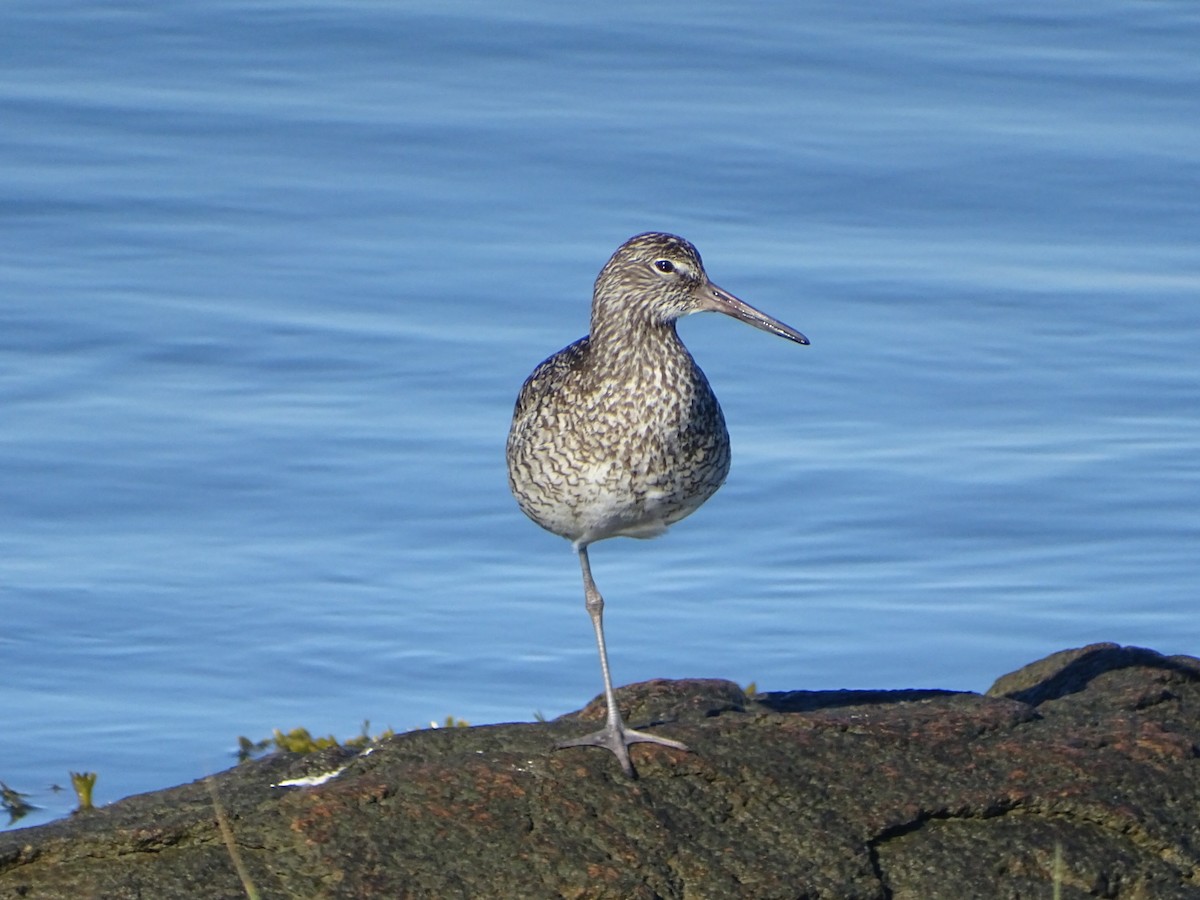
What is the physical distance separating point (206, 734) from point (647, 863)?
4044 mm

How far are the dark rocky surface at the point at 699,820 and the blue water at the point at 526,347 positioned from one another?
3.10 meters

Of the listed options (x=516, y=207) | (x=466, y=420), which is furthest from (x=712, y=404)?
(x=516, y=207)

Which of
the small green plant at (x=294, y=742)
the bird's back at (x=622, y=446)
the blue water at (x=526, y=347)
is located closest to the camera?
the bird's back at (x=622, y=446)

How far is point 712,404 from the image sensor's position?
22.0 feet

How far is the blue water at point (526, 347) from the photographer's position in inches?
370

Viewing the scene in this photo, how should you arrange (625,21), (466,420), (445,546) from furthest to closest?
(625,21) < (466,420) < (445,546)

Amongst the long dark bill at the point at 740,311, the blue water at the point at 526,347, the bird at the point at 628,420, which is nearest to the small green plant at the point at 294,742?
the blue water at the point at 526,347

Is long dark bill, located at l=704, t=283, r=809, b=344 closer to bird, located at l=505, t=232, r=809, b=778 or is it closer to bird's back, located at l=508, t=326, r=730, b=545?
bird, located at l=505, t=232, r=809, b=778

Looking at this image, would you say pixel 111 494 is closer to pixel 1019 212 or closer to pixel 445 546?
pixel 445 546

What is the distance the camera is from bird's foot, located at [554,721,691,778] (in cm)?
544

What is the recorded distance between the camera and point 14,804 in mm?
7855

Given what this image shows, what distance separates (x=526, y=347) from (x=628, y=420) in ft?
16.8

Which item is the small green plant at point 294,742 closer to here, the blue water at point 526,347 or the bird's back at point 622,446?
the blue water at point 526,347

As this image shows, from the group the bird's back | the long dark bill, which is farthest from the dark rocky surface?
the long dark bill
